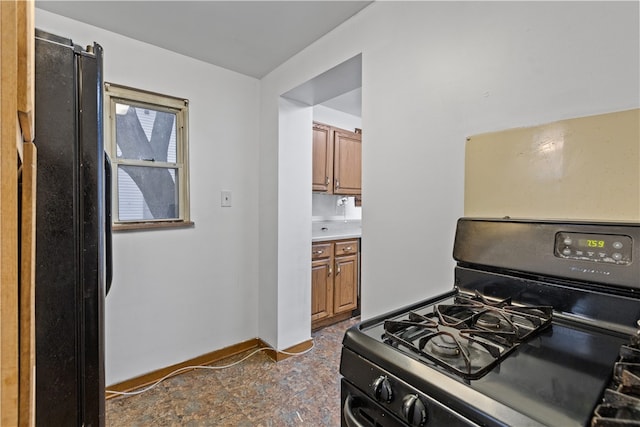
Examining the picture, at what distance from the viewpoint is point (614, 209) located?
2.78 ft

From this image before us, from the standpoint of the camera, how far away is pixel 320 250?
2793mm

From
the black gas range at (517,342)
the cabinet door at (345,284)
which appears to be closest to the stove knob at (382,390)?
the black gas range at (517,342)

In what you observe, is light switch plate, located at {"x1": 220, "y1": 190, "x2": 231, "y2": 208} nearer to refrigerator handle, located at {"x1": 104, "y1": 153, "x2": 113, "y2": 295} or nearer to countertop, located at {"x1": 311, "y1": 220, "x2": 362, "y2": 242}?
countertop, located at {"x1": 311, "y1": 220, "x2": 362, "y2": 242}

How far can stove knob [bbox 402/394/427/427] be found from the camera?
1.94 ft

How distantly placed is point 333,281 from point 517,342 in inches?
89.1

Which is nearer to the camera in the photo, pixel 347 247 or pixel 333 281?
pixel 333 281

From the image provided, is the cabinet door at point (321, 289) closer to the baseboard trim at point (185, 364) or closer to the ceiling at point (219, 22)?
the baseboard trim at point (185, 364)

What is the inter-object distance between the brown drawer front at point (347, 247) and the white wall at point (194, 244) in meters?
0.83

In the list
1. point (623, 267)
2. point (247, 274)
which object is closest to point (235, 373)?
point (247, 274)

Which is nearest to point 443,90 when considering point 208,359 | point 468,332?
point 468,332

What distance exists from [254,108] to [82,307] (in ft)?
6.79

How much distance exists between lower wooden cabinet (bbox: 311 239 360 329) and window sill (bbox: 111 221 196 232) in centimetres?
109

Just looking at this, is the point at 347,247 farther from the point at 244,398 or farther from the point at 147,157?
the point at 147,157

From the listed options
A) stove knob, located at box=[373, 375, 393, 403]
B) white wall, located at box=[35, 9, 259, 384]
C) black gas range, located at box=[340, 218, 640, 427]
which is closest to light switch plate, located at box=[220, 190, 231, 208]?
white wall, located at box=[35, 9, 259, 384]
